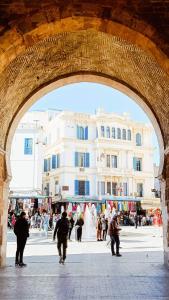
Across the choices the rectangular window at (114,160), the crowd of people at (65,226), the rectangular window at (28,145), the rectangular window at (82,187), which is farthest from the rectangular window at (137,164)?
the rectangular window at (28,145)

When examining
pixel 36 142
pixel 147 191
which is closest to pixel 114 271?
pixel 36 142

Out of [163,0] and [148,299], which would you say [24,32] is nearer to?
[163,0]

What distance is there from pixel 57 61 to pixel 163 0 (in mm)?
3350

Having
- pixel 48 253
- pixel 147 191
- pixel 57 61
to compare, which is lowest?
pixel 48 253

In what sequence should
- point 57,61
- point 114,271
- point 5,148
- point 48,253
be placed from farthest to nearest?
point 48,253, point 5,148, point 57,61, point 114,271

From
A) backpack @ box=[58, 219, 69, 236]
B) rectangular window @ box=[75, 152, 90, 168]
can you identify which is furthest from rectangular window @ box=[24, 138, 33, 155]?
backpack @ box=[58, 219, 69, 236]

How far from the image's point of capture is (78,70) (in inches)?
403

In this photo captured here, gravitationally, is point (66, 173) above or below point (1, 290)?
above

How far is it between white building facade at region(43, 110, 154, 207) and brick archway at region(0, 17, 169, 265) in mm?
25984

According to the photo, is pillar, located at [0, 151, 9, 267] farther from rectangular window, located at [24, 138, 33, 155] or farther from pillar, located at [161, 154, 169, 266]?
rectangular window, located at [24, 138, 33, 155]

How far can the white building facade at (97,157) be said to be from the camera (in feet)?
122

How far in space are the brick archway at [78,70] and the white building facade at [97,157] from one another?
2598 centimetres

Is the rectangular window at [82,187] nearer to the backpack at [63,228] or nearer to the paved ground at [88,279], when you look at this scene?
the paved ground at [88,279]

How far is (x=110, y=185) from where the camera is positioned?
37.8 metres
